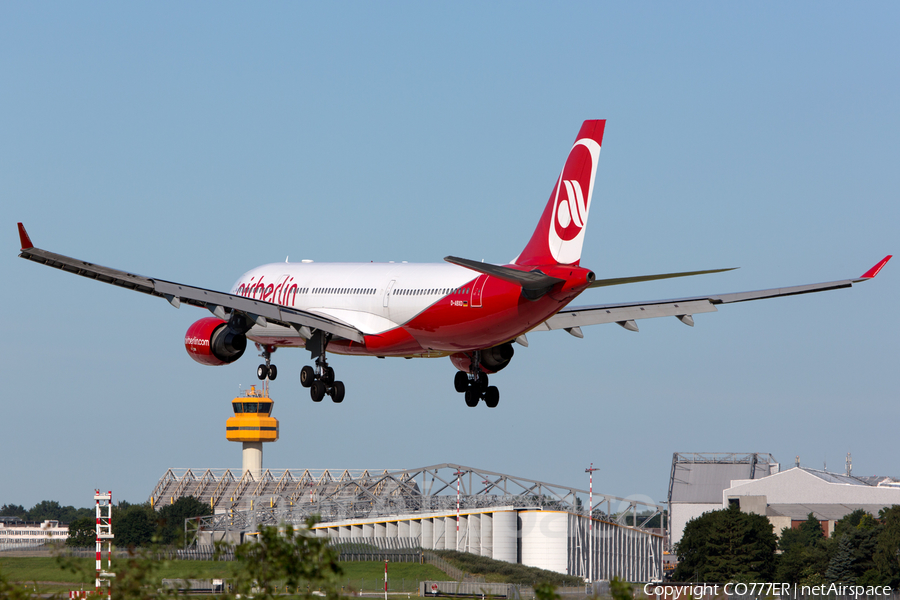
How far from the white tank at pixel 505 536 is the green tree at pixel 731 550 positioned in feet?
63.9

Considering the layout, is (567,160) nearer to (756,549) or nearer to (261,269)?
(261,269)

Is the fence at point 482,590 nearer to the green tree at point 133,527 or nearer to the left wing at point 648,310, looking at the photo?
the left wing at point 648,310

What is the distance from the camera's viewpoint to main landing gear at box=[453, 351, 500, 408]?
5297 centimetres

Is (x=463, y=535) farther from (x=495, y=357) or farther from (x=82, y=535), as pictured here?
(x=495, y=357)

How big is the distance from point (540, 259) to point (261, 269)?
1966cm

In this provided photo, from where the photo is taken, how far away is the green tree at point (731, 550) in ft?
384

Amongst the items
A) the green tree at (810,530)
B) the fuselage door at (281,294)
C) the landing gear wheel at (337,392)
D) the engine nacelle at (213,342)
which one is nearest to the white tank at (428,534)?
the green tree at (810,530)

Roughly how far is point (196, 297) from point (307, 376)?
25.0 feet

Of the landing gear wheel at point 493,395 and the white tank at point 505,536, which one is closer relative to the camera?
the landing gear wheel at point 493,395

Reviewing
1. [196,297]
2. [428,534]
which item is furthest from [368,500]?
[196,297]

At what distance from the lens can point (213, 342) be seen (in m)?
52.3

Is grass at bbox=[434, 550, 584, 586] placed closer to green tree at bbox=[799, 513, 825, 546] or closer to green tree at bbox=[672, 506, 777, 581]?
green tree at bbox=[672, 506, 777, 581]

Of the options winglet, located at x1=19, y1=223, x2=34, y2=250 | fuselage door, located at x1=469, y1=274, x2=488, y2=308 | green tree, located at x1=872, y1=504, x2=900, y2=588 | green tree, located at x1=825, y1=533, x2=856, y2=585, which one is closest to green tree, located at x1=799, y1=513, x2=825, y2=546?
green tree, located at x1=825, y1=533, x2=856, y2=585

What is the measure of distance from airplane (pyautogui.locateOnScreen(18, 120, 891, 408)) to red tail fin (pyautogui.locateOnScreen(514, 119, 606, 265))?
0.04 m
